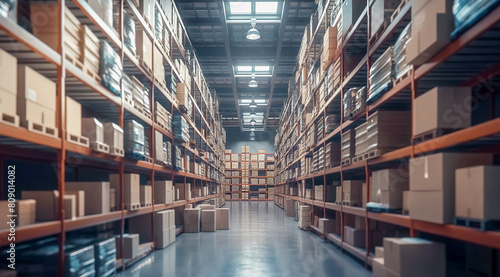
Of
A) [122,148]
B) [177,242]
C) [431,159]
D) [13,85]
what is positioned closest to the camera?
[13,85]

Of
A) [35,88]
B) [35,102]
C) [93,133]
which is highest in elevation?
[35,88]

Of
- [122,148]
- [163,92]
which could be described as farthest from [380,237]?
[163,92]

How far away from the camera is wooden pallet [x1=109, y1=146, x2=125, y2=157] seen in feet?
16.1

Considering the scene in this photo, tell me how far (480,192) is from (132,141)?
449cm

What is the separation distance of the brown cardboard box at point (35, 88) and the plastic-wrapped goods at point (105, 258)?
1.76m

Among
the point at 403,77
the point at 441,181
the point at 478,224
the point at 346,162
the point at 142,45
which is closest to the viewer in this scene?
the point at 478,224

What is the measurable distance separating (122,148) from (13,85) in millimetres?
2269

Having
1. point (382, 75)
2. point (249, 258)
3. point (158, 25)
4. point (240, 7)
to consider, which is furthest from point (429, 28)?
point (240, 7)

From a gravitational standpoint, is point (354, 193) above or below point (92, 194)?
below

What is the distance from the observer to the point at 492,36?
317cm

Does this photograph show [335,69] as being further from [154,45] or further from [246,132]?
[246,132]

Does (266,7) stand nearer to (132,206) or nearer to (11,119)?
(132,206)

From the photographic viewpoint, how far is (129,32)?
5805mm

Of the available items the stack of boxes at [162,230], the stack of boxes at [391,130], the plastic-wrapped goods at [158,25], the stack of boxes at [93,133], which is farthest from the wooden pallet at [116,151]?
the stack of boxes at [391,130]
